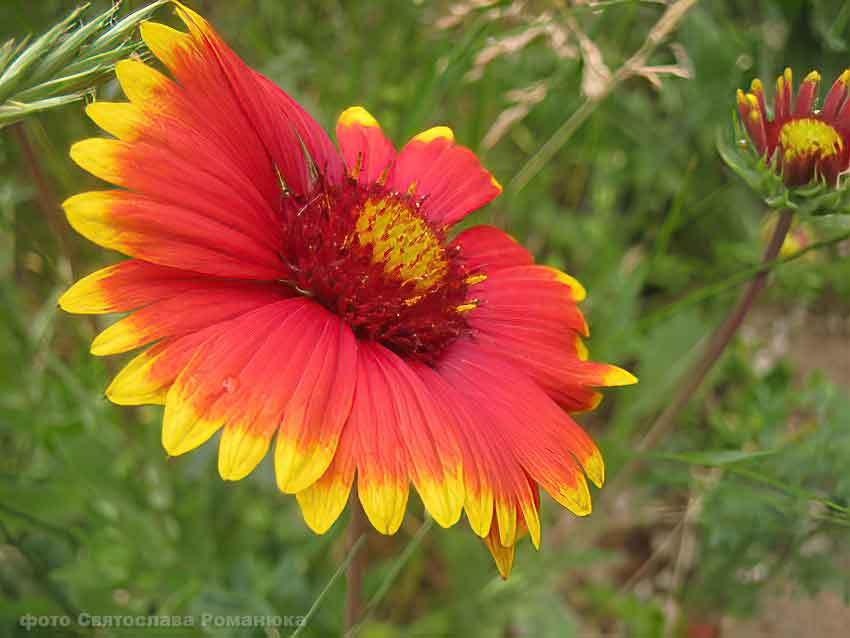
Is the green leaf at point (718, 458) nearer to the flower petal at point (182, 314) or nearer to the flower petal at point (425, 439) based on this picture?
the flower petal at point (425, 439)

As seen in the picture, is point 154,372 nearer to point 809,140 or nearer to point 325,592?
point 325,592

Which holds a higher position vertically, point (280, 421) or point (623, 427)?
point (280, 421)

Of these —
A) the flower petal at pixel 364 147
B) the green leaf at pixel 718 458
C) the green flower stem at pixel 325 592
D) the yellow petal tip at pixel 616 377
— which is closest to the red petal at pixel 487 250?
the flower petal at pixel 364 147

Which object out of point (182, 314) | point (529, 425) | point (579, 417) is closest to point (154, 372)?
point (182, 314)

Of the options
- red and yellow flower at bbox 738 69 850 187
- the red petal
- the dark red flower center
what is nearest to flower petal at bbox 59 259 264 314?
the dark red flower center

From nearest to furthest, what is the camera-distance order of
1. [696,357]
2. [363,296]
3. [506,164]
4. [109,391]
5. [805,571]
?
[109,391] < [363,296] < [805,571] < [696,357] < [506,164]

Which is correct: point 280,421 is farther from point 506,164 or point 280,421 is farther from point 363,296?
point 506,164

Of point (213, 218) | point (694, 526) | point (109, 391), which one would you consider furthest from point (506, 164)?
point (109, 391)
